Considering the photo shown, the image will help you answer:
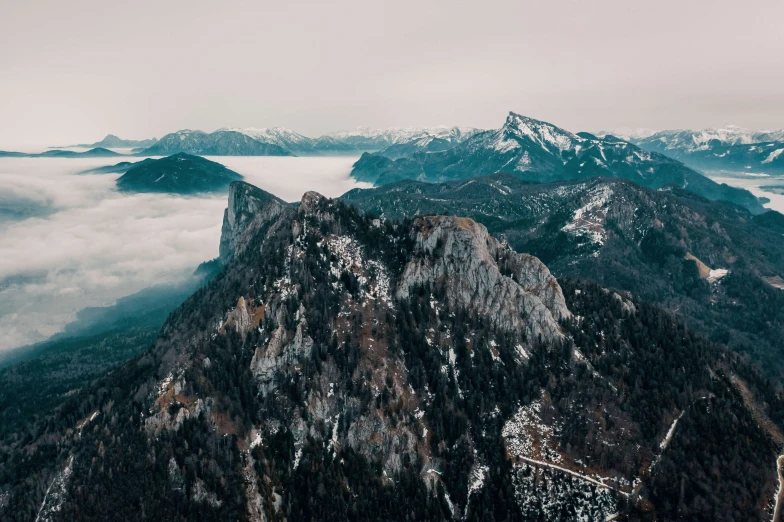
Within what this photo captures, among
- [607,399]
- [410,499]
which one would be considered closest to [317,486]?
[410,499]

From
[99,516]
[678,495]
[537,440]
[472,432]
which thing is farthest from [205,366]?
[678,495]

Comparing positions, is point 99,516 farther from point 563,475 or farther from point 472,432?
point 563,475

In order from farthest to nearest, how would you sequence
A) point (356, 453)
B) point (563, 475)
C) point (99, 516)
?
point (356, 453) → point (563, 475) → point (99, 516)

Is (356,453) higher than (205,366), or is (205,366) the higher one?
(205,366)

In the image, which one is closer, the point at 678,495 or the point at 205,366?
the point at 678,495

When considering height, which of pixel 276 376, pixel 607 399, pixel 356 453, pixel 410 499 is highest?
pixel 276 376

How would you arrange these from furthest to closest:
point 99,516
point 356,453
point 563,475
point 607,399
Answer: point 607,399 → point 356,453 → point 563,475 → point 99,516

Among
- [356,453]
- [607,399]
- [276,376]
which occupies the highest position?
[276,376]

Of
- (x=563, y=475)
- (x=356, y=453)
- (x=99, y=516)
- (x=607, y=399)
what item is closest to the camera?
(x=99, y=516)

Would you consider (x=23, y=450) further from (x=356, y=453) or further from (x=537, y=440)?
(x=537, y=440)
